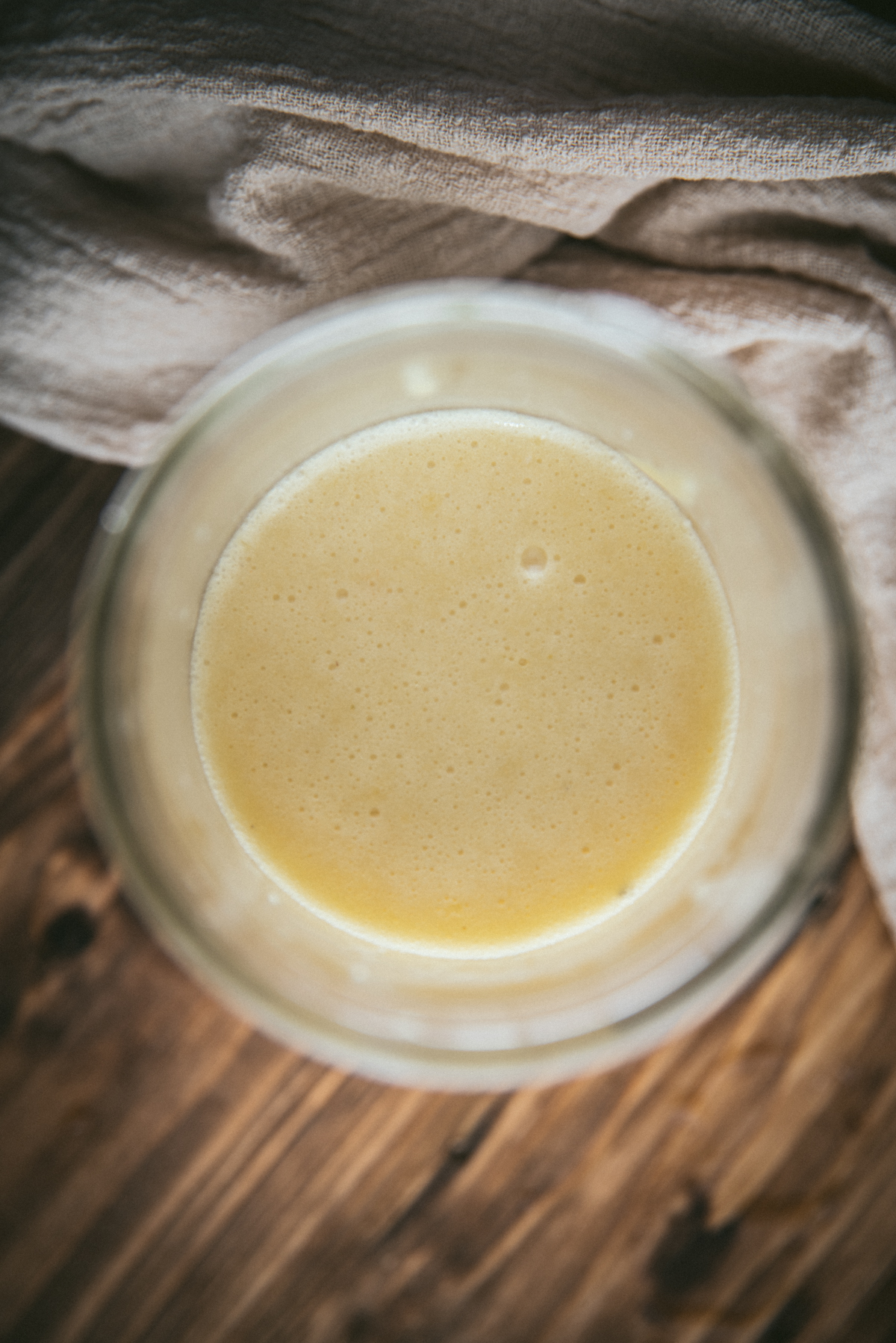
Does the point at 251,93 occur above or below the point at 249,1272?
above

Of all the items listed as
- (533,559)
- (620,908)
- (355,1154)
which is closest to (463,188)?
(533,559)

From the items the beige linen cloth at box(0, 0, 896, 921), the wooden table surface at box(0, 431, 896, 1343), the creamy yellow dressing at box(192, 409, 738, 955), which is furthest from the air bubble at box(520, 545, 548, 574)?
the wooden table surface at box(0, 431, 896, 1343)

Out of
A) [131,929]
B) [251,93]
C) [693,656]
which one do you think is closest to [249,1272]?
[131,929]

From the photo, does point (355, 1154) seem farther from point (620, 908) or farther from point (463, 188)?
point (463, 188)

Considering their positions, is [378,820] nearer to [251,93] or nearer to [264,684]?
[264,684]

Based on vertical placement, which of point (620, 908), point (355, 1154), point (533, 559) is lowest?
point (355, 1154)

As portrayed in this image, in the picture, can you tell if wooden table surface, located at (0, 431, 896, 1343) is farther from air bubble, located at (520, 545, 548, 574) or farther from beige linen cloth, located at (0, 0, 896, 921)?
air bubble, located at (520, 545, 548, 574)

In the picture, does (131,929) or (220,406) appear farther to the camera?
(131,929)
